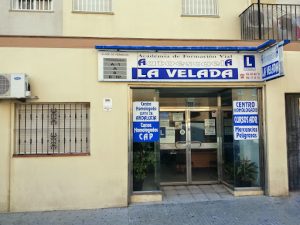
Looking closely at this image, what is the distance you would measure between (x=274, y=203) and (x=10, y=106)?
5.88 meters

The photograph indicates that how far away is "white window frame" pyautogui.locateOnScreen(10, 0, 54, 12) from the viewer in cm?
678

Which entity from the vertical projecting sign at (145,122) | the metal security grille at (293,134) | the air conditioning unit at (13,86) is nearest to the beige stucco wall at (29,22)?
the air conditioning unit at (13,86)

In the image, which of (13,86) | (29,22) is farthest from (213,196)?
(29,22)

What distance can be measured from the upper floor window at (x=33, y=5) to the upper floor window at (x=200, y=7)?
319 centimetres

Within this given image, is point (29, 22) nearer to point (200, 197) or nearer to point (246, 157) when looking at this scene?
point (200, 197)

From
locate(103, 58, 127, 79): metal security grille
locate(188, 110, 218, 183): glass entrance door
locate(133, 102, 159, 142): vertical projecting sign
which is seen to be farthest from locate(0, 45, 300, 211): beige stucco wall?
locate(188, 110, 218, 183): glass entrance door

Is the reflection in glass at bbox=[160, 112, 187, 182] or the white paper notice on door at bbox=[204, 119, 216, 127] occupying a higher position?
the white paper notice on door at bbox=[204, 119, 216, 127]

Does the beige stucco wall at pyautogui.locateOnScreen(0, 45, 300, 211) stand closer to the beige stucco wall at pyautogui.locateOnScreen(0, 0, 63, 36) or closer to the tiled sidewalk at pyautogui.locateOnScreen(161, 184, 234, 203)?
the beige stucco wall at pyautogui.locateOnScreen(0, 0, 63, 36)

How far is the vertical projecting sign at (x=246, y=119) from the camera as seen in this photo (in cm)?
679

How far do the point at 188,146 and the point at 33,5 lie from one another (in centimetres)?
519

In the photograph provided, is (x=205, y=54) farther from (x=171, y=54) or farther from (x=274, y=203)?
(x=274, y=203)

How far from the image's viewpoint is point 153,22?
688 cm

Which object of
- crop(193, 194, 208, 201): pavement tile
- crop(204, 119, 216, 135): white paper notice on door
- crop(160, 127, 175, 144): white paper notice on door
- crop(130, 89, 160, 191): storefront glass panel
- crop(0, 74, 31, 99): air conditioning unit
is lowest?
crop(193, 194, 208, 201): pavement tile

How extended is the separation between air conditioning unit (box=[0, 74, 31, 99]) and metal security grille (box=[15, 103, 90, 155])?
550mm
